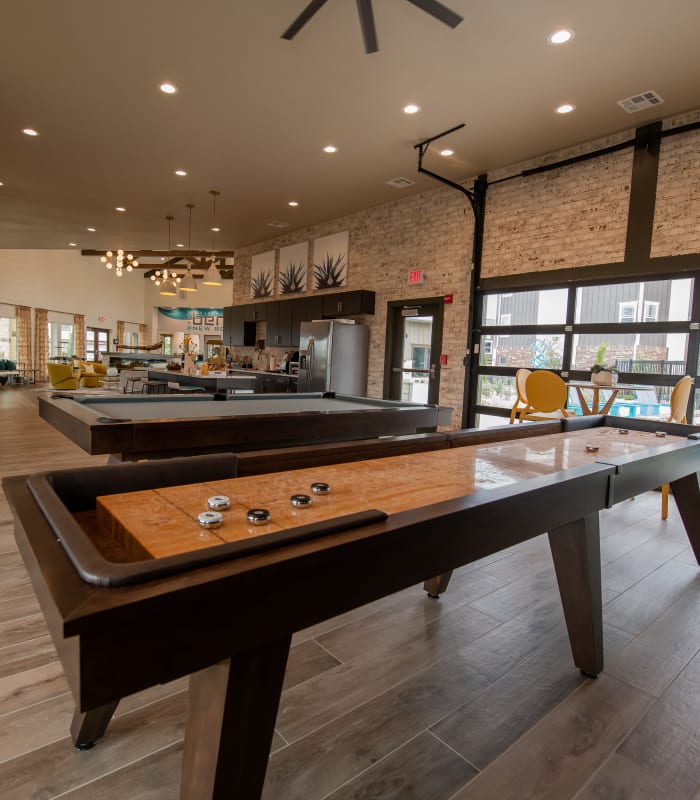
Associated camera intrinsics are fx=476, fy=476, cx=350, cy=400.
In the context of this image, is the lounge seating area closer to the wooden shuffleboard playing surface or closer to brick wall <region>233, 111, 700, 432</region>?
brick wall <region>233, 111, 700, 432</region>

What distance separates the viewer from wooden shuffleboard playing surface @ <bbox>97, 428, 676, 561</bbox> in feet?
3.05

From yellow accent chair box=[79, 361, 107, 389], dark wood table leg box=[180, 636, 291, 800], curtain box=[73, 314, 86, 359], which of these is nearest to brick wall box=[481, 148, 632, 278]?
dark wood table leg box=[180, 636, 291, 800]

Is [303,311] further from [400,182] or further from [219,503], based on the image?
[219,503]

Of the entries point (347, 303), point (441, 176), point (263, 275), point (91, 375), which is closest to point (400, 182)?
point (441, 176)

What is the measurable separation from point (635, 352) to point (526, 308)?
1429 millimetres

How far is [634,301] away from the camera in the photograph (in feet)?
16.9

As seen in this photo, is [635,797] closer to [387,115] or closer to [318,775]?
[318,775]

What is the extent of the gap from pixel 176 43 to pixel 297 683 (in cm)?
468

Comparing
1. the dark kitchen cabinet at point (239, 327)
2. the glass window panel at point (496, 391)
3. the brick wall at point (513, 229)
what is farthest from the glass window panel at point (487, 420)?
the dark kitchen cabinet at point (239, 327)

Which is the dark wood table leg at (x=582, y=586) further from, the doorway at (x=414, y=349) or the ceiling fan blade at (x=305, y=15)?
the doorway at (x=414, y=349)

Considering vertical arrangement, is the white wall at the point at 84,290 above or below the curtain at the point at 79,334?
above

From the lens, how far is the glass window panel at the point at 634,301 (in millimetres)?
4809

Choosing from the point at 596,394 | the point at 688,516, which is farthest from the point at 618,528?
the point at 596,394

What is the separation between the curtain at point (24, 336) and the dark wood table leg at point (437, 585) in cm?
1692
